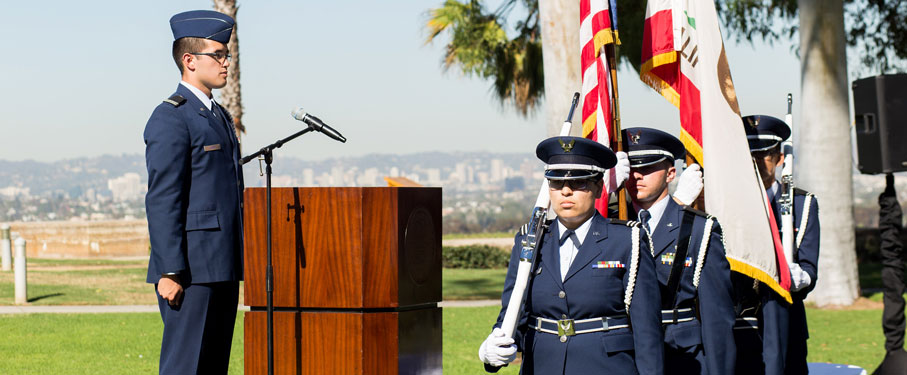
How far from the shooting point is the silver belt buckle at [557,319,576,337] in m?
4.42

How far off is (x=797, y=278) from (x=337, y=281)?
3074mm

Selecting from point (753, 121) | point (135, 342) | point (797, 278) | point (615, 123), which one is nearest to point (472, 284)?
point (135, 342)

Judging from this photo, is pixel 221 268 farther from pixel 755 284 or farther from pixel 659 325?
pixel 755 284

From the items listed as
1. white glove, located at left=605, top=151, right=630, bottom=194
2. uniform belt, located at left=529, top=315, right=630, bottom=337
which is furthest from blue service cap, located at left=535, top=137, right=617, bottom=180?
white glove, located at left=605, top=151, right=630, bottom=194

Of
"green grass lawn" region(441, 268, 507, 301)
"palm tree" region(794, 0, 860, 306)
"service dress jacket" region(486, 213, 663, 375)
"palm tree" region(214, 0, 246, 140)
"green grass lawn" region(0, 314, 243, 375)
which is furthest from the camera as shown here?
"green grass lawn" region(441, 268, 507, 301)

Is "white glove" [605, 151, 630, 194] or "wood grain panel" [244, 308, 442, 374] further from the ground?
Result: "white glove" [605, 151, 630, 194]

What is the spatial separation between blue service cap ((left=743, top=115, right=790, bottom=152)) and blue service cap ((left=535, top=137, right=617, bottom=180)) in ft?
7.74

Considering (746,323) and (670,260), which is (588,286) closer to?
(670,260)

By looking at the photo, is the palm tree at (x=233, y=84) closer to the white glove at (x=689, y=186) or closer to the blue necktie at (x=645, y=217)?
the white glove at (x=689, y=186)

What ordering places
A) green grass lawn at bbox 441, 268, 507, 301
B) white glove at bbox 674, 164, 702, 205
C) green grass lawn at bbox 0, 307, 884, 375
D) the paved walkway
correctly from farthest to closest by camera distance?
green grass lawn at bbox 441, 268, 507, 301 < the paved walkway < green grass lawn at bbox 0, 307, 884, 375 < white glove at bbox 674, 164, 702, 205

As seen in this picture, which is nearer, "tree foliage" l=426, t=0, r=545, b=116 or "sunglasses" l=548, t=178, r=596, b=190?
"sunglasses" l=548, t=178, r=596, b=190

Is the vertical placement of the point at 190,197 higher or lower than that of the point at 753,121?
lower

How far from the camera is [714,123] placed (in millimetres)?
6176

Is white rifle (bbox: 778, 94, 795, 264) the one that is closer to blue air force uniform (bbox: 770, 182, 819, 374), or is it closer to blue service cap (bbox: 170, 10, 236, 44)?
blue air force uniform (bbox: 770, 182, 819, 374)
